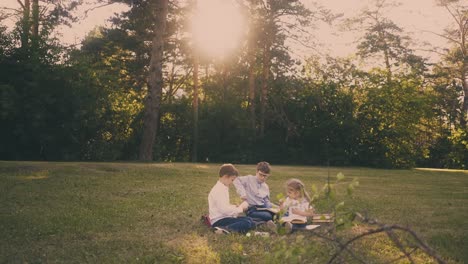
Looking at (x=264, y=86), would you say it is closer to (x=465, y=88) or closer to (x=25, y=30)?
(x=25, y=30)

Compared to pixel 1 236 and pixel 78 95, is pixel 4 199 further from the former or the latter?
pixel 78 95

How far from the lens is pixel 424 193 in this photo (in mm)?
15344

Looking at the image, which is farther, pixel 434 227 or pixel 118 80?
pixel 118 80

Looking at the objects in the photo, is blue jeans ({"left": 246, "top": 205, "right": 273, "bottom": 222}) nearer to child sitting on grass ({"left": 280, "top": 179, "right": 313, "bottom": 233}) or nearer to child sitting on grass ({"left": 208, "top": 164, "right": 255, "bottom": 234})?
child sitting on grass ({"left": 280, "top": 179, "right": 313, "bottom": 233})

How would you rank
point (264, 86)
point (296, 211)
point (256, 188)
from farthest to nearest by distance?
point (264, 86), point (256, 188), point (296, 211)

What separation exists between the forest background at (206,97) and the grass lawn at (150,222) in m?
8.37

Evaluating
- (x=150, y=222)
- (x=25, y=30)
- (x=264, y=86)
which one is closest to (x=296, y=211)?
(x=150, y=222)

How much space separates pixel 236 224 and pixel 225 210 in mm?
320

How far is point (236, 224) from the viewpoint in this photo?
807 cm

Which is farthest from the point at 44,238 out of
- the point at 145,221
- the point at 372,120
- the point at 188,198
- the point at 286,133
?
the point at 372,120

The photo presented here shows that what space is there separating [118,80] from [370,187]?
18.6m

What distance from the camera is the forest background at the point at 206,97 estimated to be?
79.5 ft

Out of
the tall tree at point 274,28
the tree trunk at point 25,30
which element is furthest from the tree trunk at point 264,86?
the tree trunk at point 25,30

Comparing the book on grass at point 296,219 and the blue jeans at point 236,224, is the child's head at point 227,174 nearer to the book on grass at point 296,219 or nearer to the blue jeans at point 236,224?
the blue jeans at point 236,224
